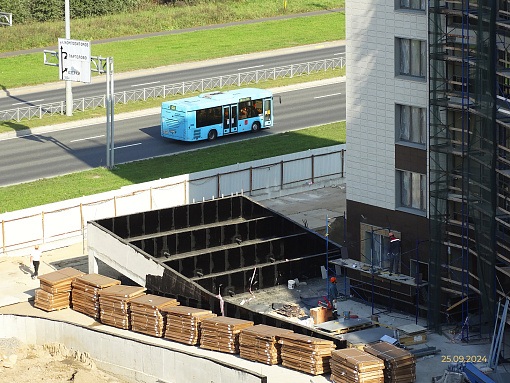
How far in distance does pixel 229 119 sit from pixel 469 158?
125 ft

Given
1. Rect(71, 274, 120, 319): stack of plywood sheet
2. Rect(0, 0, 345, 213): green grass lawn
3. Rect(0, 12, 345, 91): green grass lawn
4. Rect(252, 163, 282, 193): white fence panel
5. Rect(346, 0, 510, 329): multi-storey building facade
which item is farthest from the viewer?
Rect(0, 12, 345, 91): green grass lawn

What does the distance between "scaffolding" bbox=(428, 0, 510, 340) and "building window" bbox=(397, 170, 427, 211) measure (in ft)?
4.69

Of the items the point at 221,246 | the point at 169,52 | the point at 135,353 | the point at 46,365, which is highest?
the point at 169,52

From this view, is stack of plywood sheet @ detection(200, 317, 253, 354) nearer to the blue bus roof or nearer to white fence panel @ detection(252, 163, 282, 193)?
white fence panel @ detection(252, 163, 282, 193)

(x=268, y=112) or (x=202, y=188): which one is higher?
(x=268, y=112)

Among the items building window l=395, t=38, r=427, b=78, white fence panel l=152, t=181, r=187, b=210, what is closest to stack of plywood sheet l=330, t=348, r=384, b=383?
building window l=395, t=38, r=427, b=78

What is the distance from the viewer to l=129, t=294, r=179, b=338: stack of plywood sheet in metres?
54.8

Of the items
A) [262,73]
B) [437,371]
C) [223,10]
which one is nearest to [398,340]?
[437,371]

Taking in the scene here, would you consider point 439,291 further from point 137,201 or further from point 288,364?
point 137,201

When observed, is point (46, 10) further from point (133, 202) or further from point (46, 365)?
point (46, 365)

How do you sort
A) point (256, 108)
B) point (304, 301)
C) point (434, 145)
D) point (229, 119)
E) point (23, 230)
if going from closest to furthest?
point (434, 145)
point (304, 301)
point (23, 230)
point (229, 119)
point (256, 108)

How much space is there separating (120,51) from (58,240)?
184ft

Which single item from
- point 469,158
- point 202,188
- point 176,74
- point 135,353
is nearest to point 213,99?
point 202,188

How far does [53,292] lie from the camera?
58.0 metres
